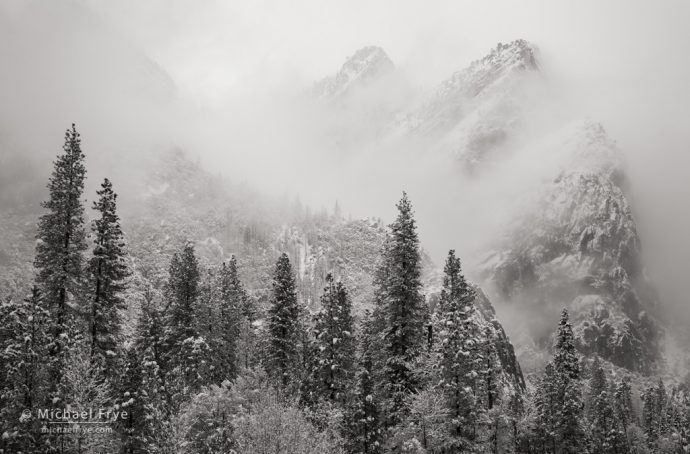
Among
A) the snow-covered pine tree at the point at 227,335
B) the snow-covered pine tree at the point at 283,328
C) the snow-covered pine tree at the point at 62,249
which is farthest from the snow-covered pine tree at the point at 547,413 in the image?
the snow-covered pine tree at the point at 62,249

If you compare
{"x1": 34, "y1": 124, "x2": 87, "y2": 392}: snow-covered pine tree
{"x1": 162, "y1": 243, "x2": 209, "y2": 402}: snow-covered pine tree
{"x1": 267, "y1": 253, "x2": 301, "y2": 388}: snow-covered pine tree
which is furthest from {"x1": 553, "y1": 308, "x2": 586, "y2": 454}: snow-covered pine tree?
{"x1": 34, "y1": 124, "x2": 87, "y2": 392}: snow-covered pine tree

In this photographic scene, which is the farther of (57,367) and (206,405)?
(206,405)

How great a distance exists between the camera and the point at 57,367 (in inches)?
1088

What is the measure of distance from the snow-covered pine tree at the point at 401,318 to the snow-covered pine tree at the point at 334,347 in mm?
5244

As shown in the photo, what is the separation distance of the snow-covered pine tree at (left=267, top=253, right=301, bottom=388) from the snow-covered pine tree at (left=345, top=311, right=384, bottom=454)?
8463mm

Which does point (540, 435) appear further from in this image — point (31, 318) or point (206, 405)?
point (31, 318)

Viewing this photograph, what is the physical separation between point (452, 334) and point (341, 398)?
11.1m

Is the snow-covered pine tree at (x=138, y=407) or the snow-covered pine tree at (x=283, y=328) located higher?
the snow-covered pine tree at (x=283, y=328)

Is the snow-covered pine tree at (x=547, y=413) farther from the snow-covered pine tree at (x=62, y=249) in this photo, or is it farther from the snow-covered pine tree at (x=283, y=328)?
the snow-covered pine tree at (x=62, y=249)

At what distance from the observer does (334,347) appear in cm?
4325

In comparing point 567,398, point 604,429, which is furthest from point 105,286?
point 604,429

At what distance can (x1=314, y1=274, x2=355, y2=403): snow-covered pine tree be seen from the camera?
42.2m

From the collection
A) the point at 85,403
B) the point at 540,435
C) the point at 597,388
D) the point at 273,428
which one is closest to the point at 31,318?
the point at 85,403

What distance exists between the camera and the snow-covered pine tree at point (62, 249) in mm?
31297
